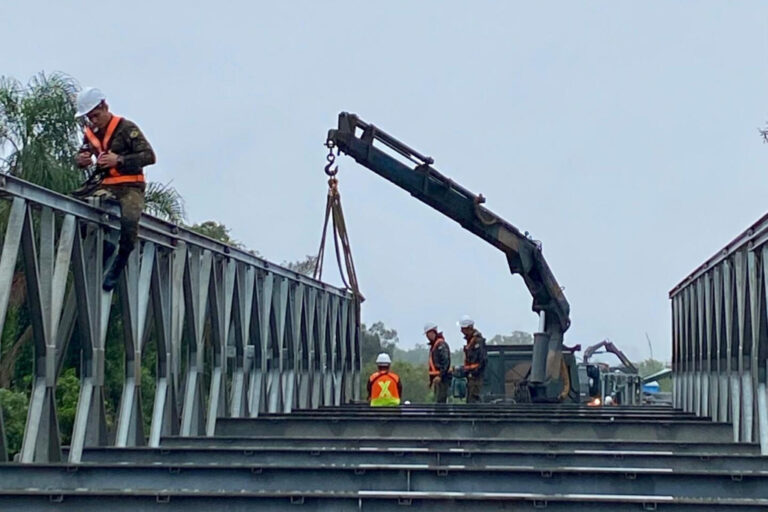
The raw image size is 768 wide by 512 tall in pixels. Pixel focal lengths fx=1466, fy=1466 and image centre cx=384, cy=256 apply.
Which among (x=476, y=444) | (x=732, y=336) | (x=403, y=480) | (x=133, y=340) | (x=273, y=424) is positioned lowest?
(x=403, y=480)

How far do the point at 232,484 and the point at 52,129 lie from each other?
21.1 metres

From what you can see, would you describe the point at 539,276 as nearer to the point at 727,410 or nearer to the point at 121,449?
the point at 727,410

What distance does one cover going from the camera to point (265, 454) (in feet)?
33.9

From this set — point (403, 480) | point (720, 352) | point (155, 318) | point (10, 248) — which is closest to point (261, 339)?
point (155, 318)

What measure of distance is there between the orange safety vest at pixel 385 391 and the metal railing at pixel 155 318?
1.44 m

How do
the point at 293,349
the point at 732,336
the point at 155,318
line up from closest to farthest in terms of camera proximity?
the point at 155,318 → the point at 732,336 → the point at 293,349

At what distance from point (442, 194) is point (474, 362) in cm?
278

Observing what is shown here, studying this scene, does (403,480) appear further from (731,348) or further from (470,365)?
(470,365)

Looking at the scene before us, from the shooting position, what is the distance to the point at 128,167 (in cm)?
1184

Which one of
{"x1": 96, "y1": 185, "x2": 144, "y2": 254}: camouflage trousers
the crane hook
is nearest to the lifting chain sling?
the crane hook

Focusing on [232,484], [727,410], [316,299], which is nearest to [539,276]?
[316,299]

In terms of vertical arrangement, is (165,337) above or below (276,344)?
below

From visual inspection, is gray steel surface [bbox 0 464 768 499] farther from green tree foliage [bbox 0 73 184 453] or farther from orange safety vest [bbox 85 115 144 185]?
green tree foliage [bbox 0 73 184 453]

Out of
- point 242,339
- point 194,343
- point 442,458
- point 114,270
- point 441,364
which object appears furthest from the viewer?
→ point 441,364
